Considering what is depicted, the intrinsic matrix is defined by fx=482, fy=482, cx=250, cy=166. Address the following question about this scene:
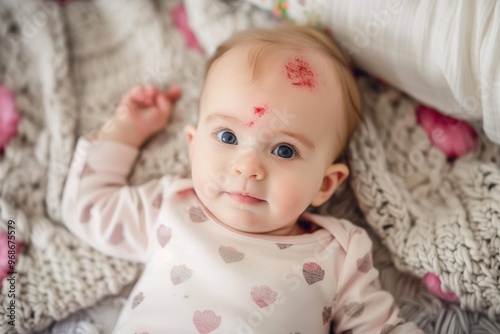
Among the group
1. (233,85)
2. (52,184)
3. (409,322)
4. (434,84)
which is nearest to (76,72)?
(52,184)

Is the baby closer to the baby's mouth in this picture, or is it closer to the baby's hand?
the baby's mouth

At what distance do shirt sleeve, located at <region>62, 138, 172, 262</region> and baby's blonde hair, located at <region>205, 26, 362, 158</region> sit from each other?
335mm

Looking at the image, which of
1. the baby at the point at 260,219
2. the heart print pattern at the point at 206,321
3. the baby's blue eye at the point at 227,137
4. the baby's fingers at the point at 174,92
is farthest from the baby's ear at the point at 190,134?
the heart print pattern at the point at 206,321

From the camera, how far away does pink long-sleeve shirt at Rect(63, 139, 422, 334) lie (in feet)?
3.19

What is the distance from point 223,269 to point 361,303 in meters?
0.30

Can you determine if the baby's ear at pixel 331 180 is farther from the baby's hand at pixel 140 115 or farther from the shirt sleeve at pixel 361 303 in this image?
the baby's hand at pixel 140 115

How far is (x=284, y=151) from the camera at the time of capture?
3.22 feet

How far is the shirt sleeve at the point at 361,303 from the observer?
3.28 feet

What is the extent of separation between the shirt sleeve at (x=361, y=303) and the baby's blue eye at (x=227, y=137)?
34 cm

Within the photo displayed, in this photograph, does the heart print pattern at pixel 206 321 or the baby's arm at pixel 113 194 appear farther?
the baby's arm at pixel 113 194

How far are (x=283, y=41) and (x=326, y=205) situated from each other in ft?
1.39

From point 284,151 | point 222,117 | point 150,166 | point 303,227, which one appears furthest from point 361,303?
point 150,166

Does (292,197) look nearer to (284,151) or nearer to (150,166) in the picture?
(284,151)

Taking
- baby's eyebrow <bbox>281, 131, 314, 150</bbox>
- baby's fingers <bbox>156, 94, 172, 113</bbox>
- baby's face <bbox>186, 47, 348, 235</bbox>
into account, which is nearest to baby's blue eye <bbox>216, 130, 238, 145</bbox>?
baby's face <bbox>186, 47, 348, 235</bbox>
